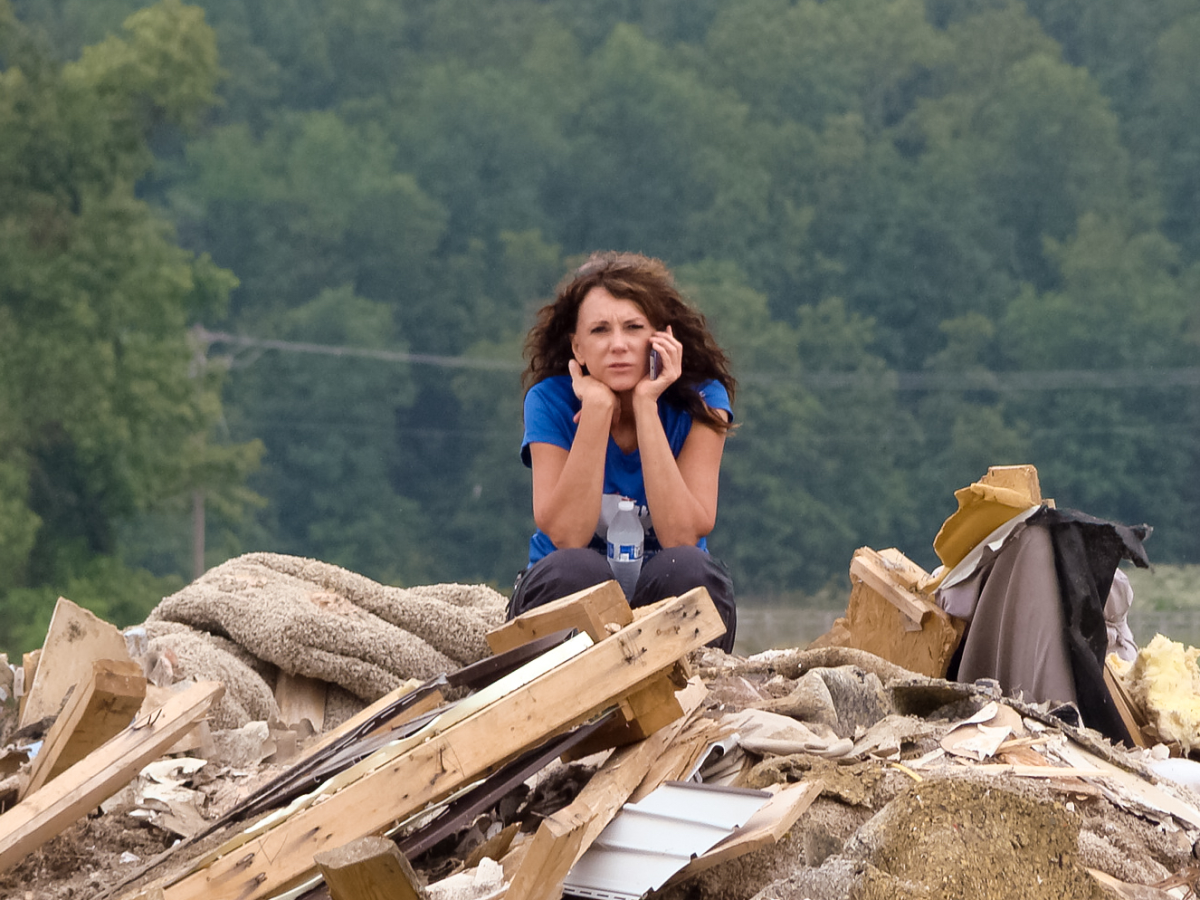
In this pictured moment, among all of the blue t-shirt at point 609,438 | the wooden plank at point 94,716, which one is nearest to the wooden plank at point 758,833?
the wooden plank at point 94,716

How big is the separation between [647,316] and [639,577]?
621 millimetres

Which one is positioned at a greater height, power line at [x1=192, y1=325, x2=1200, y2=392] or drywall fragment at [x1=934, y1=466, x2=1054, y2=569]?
drywall fragment at [x1=934, y1=466, x2=1054, y2=569]

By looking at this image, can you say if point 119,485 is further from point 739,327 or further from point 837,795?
point 837,795

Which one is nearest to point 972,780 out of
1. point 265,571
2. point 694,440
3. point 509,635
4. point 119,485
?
point 509,635

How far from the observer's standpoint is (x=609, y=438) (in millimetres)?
2996

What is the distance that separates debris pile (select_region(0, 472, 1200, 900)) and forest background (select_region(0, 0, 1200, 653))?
14951mm

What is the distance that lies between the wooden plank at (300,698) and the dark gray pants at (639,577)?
0.76m

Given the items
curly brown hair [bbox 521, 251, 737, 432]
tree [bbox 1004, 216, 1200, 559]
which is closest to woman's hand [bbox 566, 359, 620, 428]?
curly brown hair [bbox 521, 251, 737, 432]

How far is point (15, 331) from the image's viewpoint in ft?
53.1

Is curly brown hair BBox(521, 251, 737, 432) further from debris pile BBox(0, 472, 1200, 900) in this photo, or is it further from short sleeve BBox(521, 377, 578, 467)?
debris pile BBox(0, 472, 1200, 900)

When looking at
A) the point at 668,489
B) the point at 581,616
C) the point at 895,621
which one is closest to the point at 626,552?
the point at 668,489

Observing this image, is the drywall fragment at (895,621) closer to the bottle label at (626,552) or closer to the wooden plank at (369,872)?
the bottle label at (626,552)

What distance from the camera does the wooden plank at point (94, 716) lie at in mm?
2230

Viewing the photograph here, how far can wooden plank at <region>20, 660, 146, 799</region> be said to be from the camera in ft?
7.32
